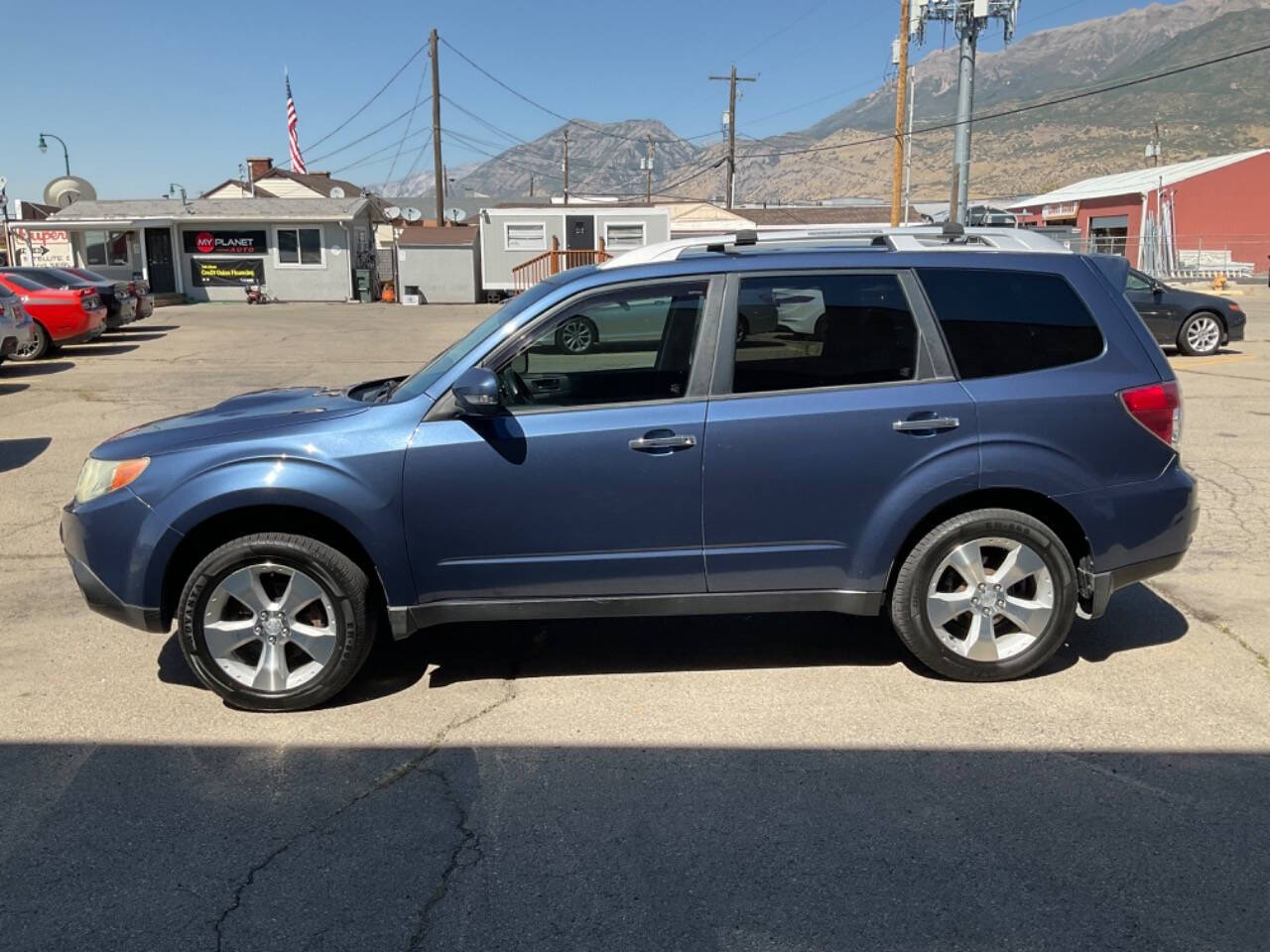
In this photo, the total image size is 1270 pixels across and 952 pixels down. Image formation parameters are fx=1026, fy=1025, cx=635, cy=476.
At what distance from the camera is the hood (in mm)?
4242

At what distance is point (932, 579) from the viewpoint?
431cm

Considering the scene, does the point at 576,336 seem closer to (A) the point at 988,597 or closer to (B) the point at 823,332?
(B) the point at 823,332

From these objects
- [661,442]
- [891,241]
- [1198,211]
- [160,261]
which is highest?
[1198,211]

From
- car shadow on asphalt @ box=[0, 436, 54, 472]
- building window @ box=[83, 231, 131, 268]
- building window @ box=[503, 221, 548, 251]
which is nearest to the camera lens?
car shadow on asphalt @ box=[0, 436, 54, 472]

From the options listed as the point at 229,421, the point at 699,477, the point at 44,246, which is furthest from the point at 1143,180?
the point at 229,421

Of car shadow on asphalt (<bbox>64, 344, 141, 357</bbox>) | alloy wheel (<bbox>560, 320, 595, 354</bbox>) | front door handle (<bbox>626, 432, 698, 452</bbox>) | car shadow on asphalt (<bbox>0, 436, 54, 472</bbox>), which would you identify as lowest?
car shadow on asphalt (<bbox>0, 436, 54, 472</bbox>)

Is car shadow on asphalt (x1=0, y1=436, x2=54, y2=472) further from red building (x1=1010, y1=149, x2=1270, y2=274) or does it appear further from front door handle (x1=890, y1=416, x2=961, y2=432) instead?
red building (x1=1010, y1=149, x2=1270, y2=274)

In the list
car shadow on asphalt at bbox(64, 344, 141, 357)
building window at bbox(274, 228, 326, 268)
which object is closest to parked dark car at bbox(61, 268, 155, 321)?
car shadow on asphalt at bbox(64, 344, 141, 357)

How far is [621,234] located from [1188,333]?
779 inches

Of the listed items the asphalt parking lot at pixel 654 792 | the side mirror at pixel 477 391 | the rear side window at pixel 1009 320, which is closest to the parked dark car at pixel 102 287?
the asphalt parking lot at pixel 654 792

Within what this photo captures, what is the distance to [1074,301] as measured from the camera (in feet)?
14.6

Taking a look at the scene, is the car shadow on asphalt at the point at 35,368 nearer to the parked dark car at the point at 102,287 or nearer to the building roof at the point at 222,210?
the parked dark car at the point at 102,287

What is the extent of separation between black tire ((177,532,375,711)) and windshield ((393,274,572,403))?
73 cm

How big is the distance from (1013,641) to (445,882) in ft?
8.54
